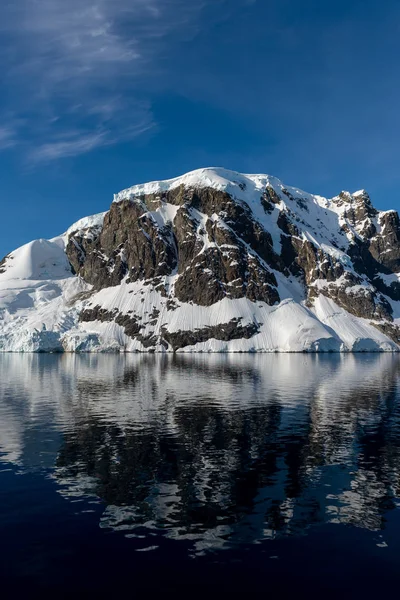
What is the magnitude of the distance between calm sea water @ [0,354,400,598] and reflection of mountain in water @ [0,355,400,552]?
152 millimetres

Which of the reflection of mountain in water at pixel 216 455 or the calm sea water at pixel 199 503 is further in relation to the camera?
the reflection of mountain in water at pixel 216 455

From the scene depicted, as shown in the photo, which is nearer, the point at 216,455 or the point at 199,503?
the point at 199,503

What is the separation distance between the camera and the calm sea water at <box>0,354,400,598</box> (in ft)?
74.8

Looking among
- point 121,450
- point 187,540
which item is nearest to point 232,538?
point 187,540

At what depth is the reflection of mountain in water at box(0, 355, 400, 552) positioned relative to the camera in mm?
29672

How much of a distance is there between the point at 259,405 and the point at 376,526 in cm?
4273

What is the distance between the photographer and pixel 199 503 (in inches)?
1234

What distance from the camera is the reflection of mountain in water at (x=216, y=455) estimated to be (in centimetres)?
2967

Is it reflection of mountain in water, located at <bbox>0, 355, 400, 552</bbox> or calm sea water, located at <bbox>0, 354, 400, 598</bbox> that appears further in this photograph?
reflection of mountain in water, located at <bbox>0, 355, 400, 552</bbox>

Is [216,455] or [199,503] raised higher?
[216,455]

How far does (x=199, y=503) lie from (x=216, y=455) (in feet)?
39.3

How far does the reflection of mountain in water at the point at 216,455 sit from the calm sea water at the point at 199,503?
0.15m

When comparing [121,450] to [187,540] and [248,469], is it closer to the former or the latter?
[248,469]

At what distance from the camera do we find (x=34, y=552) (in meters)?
25.1
